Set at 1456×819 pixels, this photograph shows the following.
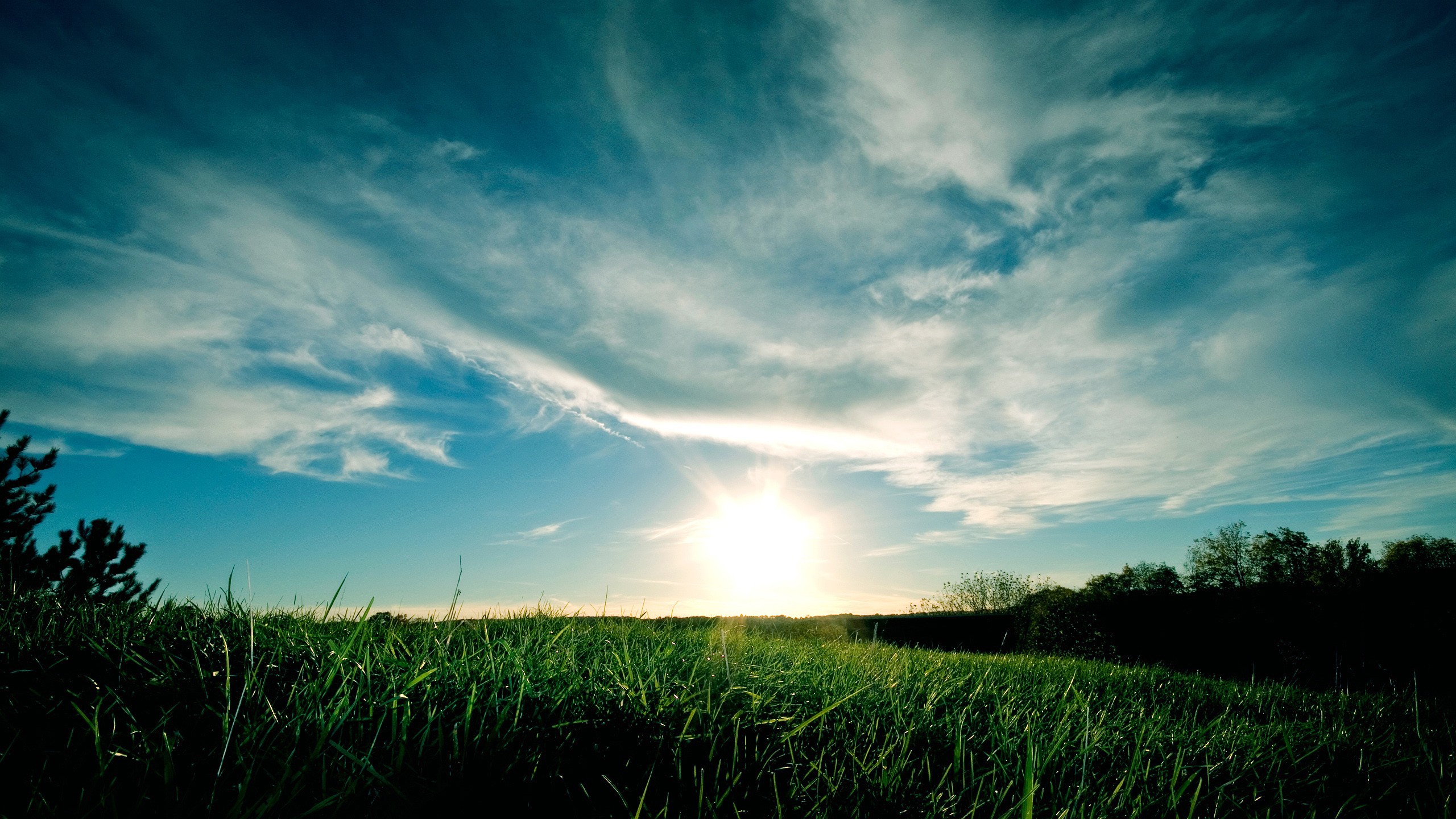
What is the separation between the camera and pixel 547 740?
5.44 feet

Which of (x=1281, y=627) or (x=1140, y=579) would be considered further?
(x=1140, y=579)

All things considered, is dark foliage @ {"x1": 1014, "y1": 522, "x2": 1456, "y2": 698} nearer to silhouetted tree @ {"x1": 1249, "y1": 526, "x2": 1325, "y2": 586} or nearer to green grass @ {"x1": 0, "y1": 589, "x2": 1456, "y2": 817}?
green grass @ {"x1": 0, "y1": 589, "x2": 1456, "y2": 817}

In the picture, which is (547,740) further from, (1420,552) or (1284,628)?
(1420,552)

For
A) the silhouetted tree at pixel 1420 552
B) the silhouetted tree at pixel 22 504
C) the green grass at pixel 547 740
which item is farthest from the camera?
the silhouetted tree at pixel 1420 552

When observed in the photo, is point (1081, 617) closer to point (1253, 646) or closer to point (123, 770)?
point (1253, 646)

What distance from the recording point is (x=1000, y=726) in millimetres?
2496

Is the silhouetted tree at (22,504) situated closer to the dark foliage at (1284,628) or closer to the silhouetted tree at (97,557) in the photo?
the silhouetted tree at (97,557)

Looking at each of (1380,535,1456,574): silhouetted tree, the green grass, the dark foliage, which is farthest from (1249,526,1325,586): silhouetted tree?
the green grass

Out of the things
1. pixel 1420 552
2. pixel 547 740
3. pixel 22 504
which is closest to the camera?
pixel 547 740

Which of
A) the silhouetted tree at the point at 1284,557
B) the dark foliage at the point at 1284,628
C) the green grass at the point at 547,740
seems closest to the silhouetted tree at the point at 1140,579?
the silhouetted tree at the point at 1284,557

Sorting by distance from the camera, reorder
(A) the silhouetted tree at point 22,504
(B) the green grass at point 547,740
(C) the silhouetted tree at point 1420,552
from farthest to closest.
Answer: (C) the silhouetted tree at point 1420,552 → (A) the silhouetted tree at point 22,504 → (B) the green grass at point 547,740

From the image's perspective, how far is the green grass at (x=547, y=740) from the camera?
1281 mm

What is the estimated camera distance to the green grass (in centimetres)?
128

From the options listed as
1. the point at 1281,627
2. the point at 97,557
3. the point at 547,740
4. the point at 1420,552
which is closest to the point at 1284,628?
the point at 1281,627
